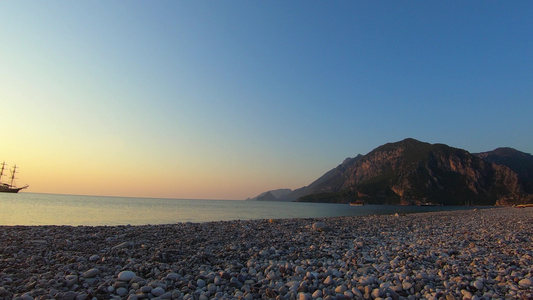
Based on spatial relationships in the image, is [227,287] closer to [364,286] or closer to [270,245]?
[364,286]

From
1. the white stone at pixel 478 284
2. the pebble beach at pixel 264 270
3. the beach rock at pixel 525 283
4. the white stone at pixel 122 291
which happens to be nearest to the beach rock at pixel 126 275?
the pebble beach at pixel 264 270

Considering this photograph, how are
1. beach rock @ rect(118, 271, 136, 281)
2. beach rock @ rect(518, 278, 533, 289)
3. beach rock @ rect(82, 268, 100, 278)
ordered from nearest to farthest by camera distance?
beach rock @ rect(518, 278, 533, 289), beach rock @ rect(118, 271, 136, 281), beach rock @ rect(82, 268, 100, 278)

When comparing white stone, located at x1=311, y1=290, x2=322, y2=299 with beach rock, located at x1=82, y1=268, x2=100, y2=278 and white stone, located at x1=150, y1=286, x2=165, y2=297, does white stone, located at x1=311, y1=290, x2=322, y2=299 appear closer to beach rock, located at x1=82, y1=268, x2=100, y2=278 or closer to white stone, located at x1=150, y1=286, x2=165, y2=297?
white stone, located at x1=150, y1=286, x2=165, y2=297

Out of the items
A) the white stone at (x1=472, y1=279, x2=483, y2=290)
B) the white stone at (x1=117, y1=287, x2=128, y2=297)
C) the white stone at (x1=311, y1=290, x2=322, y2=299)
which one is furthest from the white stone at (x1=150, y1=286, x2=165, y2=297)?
the white stone at (x1=472, y1=279, x2=483, y2=290)

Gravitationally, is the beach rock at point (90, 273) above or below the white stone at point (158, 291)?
above

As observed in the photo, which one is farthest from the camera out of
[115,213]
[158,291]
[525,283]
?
[115,213]

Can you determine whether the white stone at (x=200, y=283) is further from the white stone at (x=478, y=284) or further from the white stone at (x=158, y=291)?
the white stone at (x=478, y=284)

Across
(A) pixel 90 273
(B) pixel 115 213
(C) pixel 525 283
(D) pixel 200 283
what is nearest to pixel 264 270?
(D) pixel 200 283

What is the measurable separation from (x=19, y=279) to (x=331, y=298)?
754cm

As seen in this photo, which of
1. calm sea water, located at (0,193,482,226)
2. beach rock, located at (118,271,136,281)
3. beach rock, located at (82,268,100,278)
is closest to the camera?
beach rock, located at (118,271,136,281)

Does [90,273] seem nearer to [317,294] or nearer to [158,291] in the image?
[158,291]

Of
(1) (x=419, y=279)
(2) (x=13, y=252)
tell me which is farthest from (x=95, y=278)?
(1) (x=419, y=279)

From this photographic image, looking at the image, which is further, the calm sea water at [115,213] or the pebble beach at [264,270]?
the calm sea water at [115,213]

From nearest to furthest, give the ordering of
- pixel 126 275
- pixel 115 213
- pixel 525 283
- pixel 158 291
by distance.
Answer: pixel 158 291, pixel 525 283, pixel 126 275, pixel 115 213
